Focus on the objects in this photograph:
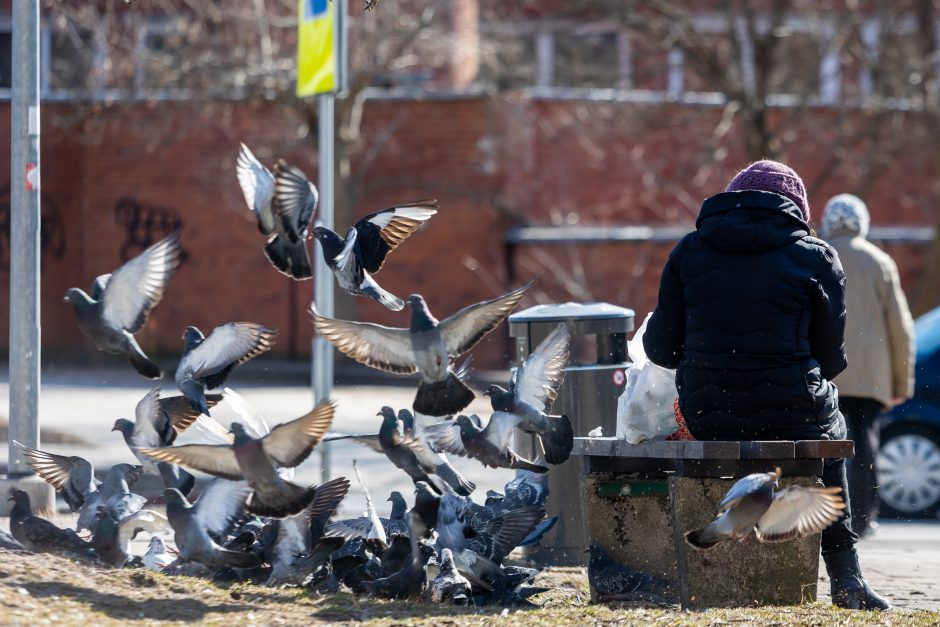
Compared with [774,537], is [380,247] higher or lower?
higher

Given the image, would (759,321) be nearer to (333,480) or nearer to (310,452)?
(310,452)

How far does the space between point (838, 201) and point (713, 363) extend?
316 centimetres

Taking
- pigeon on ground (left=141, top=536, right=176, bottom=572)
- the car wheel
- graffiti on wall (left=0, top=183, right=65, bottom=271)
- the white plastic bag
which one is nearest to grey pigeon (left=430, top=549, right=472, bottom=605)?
the white plastic bag

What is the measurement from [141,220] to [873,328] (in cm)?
1456

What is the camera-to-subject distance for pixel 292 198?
5879 millimetres

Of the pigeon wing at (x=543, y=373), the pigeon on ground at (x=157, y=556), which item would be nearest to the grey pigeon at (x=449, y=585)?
the pigeon wing at (x=543, y=373)

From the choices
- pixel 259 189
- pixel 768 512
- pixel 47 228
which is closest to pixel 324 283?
pixel 259 189

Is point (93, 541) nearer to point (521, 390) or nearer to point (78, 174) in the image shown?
point (521, 390)

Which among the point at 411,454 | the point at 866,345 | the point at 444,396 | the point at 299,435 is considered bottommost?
the point at 411,454

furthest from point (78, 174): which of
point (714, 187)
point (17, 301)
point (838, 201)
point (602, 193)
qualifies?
point (838, 201)

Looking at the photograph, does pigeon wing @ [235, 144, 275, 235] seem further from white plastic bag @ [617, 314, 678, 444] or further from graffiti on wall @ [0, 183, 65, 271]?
graffiti on wall @ [0, 183, 65, 271]

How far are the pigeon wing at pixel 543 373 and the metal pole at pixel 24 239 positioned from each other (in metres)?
3.11

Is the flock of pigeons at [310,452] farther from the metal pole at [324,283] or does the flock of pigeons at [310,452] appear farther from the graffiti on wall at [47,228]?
the graffiti on wall at [47,228]

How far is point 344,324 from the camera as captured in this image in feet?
18.5
